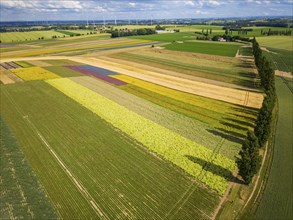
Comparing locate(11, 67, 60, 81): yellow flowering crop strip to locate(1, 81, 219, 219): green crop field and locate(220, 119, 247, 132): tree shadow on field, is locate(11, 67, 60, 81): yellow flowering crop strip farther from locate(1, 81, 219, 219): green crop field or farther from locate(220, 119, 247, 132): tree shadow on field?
locate(220, 119, 247, 132): tree shadow on field

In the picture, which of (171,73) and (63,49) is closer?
(171,73)

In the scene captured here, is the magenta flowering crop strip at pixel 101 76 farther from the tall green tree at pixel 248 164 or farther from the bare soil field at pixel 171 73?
the tall green tree at pixel 248 164

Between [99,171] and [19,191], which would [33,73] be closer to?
[19,191]

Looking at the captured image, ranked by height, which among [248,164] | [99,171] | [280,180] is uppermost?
[248,164]

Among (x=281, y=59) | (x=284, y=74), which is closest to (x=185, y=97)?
(x=284, y=74)

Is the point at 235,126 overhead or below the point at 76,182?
overhead

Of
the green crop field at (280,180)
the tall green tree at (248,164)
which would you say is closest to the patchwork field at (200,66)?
A: the green crop field at (280,180)

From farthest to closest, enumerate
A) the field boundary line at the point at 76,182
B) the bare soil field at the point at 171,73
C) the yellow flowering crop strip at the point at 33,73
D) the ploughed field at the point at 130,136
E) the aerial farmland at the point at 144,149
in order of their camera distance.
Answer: the yellow flowering crop strip at the point at 33,73 → the bare soil field at the point at 171,73 → the ploughed field at the point at 130,136 → the aerial farmland at the point at 144,149 → the field boundary line at the point at 76,182
